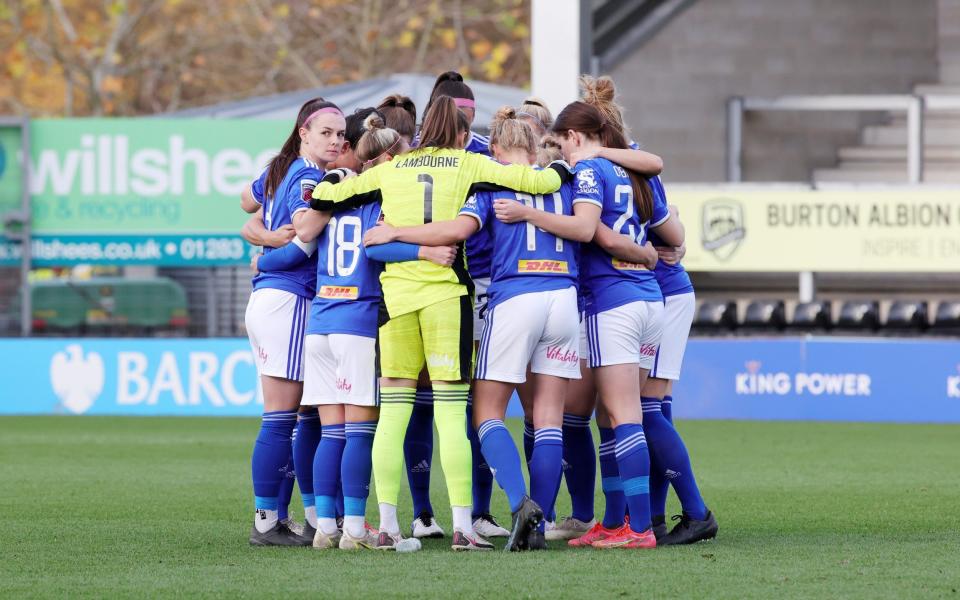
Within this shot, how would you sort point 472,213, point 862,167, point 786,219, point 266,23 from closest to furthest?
point 472,213
point 786,219
point 862,167
point 266,23

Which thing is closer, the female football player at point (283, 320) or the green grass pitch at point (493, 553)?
the green grass pitch at point (493, 553)

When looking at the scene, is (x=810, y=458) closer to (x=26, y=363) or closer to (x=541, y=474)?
(x=541, y=474)

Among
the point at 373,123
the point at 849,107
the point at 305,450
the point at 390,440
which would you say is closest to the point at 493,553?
the point at 390,440

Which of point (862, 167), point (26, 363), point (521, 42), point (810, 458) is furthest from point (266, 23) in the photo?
point (810, 458)

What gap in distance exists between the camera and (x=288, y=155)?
23.1 ft

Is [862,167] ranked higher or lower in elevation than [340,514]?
higher

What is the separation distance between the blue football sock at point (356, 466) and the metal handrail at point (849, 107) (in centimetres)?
1394

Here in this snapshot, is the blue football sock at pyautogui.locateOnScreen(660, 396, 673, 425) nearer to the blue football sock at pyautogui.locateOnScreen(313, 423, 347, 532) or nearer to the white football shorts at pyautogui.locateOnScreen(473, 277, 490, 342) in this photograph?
the white football shorts at pyautogui.locateOnScreen(473, 277, 490, 342)

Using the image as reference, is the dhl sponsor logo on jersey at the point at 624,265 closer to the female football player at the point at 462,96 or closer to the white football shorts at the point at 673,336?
the white football shorts at the point at 673,336

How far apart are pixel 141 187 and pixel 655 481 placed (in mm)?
11223

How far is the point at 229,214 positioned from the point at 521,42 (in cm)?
1880

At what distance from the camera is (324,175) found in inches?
272

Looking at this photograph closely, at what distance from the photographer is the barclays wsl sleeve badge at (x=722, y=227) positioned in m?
17.1

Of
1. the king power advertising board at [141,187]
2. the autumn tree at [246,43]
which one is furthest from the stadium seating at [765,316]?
the autumn tree at [246,43]
